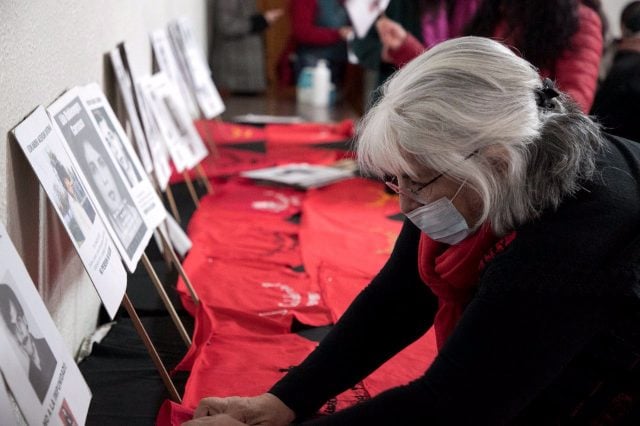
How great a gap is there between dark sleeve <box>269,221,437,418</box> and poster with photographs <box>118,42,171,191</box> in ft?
4.40

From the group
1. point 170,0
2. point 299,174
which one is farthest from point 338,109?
point 299,174

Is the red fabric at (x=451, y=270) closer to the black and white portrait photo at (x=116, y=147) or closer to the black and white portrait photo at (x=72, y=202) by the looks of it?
the black and white portrait photo at (x=72, y=202)

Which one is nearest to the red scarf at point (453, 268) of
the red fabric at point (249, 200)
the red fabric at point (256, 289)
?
the red fabric at point (256, 289)

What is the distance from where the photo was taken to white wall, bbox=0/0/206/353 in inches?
56.3

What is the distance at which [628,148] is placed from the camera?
1.22 m

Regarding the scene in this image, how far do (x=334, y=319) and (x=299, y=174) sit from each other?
61.1 inches

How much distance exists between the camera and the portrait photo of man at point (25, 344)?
1061 mm

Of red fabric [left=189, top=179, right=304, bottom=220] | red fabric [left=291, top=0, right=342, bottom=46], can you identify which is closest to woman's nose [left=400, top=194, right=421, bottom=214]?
red fabric [left=189, top=179, right=304, bottom=220]

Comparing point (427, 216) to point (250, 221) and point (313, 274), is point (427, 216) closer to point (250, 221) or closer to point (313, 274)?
point (313, 274)

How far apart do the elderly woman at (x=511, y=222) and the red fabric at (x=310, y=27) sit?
Result: 5.59 m

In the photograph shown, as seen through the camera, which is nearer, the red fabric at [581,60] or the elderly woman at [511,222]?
the elderly woman at [511,222]

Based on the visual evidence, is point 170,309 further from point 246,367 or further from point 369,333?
point 369,333

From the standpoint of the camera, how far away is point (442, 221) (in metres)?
1.20

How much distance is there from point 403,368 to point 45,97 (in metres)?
0.96
